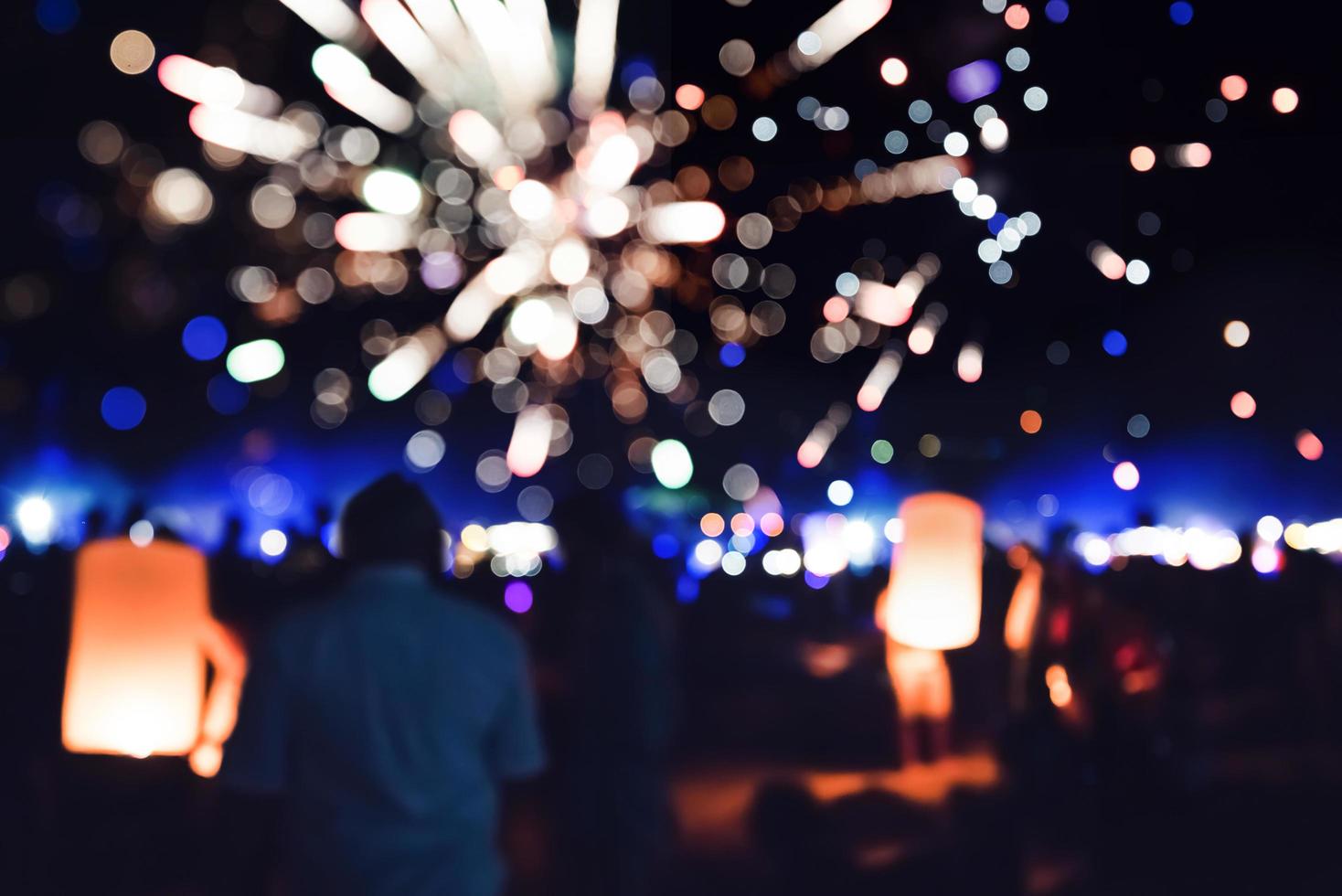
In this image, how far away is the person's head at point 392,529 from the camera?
1.92 m

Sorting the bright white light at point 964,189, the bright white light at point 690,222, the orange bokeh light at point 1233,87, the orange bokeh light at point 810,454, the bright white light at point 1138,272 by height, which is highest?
the orange bokeh light at point 1233,87

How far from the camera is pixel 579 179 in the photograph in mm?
4176

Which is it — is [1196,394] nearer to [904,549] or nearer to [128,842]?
[904,549]

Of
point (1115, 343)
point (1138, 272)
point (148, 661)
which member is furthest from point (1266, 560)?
point (148, 661)

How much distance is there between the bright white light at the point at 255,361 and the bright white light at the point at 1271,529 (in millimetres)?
3531

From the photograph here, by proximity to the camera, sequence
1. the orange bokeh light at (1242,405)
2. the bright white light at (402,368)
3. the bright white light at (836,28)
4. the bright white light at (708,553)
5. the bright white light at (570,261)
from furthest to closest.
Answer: the bright white light at (570,261)
the orange bokeh light at (1242,405)
the bright white light at (836,28)
the bright white light at (708,553)
the bright white light at (402,368)

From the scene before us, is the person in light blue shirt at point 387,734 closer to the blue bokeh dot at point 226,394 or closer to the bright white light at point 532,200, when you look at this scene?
the blue bokeh dot at point 226,394

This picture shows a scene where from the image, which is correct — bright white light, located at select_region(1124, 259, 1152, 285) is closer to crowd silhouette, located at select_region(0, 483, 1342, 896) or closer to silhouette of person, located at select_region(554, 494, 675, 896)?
crowd silhouette, located at select_region(0, 483, 1342, 896)

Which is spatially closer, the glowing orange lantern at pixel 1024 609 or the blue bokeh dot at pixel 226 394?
the blue bokeh dot at pixel 226 394

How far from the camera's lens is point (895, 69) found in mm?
3352

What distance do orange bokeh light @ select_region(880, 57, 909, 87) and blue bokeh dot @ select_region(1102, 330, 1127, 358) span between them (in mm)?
1138

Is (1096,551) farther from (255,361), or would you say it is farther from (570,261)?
(255,361)

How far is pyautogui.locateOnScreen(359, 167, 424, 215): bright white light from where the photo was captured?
12.3 ft

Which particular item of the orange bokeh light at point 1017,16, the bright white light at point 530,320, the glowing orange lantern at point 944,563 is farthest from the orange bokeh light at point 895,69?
the bright white light at point 530,320
